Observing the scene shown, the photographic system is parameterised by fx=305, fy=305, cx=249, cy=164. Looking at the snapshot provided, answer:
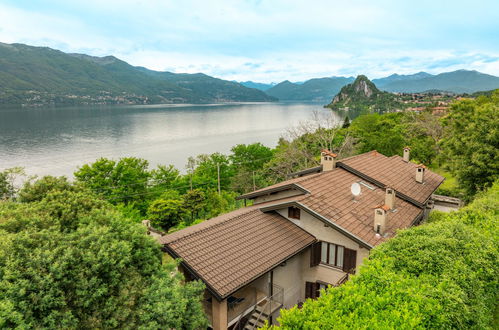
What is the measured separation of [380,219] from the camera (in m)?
14.8

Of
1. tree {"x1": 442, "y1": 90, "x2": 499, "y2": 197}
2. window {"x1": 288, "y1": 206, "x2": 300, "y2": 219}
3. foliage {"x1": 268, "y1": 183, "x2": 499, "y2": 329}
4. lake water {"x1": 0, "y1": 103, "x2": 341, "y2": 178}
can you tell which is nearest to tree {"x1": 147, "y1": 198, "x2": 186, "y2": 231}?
window {"x1": 288, "y1": 206, "x2": 300, "y2": 219}

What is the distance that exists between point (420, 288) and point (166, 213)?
2762 cm

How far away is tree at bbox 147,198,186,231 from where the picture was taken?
32156 mm

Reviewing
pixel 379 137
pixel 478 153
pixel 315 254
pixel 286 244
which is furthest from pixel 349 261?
pixel 379 137

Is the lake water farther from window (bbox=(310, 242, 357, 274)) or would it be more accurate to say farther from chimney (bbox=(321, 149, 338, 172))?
window (bbox=(310, 242, 357, 274))

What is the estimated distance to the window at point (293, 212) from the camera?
16636 millimetres

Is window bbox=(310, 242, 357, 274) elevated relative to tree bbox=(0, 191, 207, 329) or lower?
lower

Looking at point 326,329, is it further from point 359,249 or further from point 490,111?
point 490,111

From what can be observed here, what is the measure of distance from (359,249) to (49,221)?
12.9m

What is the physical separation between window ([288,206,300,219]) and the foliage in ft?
22.9

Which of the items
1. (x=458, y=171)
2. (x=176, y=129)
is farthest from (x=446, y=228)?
(x=176, y=129)

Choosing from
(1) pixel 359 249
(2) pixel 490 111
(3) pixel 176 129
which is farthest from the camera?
(3) pixel 176 129

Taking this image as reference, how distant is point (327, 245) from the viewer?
1585cm

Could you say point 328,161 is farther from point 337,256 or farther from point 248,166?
point 248,166
